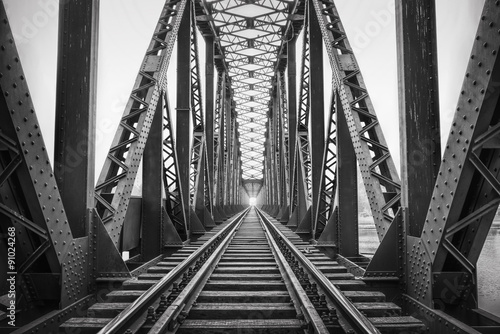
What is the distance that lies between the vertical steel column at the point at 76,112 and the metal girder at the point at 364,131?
3.79 meters

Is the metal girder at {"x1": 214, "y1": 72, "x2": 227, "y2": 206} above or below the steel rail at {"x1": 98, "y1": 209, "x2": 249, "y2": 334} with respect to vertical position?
above

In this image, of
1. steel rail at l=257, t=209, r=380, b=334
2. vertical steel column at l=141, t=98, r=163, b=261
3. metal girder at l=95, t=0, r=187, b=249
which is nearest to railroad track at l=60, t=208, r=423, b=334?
steel rail at l=257, t=209, r=380, b=334

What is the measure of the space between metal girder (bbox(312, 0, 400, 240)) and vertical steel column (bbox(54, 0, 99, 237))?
3.79 metres

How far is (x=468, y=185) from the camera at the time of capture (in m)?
3.41

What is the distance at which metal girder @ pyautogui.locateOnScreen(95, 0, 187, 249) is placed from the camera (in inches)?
217

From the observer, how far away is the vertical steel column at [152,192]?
26.1ft

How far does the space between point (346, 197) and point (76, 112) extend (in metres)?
5.07

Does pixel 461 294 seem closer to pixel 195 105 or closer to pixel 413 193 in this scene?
pixel 413 193

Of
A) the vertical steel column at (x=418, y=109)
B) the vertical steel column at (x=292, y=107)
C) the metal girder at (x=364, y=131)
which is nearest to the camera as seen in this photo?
the vertical steel column at (x=418, y=109)

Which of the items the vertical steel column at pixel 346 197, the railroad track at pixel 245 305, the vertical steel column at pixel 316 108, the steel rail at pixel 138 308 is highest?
the vertical steel column at pixel 316 108

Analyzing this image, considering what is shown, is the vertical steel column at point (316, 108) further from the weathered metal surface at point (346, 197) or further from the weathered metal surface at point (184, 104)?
the weathered metal surface at point (184, 104)

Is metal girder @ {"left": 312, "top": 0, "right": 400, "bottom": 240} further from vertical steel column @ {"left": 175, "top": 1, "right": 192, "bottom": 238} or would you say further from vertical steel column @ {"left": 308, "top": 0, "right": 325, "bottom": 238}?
vertical steel column @ {"left": 175, "top": 1, "right": 192, "bottom": 238}

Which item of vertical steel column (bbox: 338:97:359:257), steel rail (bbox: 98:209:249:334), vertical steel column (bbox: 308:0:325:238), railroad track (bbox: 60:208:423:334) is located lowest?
railroad track (bbox: 60:208:423:334)

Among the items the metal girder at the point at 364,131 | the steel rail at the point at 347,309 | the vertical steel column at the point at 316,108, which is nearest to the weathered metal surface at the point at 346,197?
the metal girder at the point at 364,131
